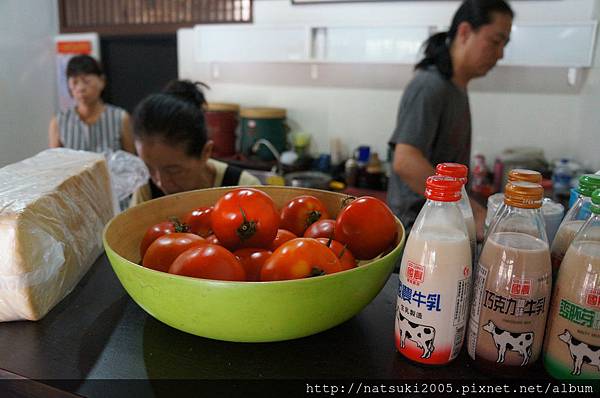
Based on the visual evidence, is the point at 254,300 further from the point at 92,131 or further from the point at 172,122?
the point at 92,131

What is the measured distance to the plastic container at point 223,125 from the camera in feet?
10.7

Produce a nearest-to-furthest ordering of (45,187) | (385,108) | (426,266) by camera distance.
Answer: (426,266), (45,187), (385,108)

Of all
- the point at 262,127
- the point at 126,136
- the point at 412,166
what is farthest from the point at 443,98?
the point at 126,136

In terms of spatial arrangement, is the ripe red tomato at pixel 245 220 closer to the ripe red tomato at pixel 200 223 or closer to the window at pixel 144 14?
the ripe red tomato at pixel 200 223

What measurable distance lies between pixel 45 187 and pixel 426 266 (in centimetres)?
67

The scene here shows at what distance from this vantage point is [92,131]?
116 inches

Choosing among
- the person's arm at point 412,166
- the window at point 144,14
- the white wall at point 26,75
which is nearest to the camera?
the person's arm at point 412,166

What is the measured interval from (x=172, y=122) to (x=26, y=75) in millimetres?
2917

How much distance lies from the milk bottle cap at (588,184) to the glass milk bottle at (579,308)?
7 centimetres

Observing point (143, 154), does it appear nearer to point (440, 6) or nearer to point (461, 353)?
point (461, 353)

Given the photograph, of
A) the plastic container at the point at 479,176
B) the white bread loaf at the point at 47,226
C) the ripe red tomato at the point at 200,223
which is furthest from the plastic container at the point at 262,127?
the ripe red tomato at the point at 200,223

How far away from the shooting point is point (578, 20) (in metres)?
2.57

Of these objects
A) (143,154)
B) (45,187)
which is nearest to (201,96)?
(143,154)

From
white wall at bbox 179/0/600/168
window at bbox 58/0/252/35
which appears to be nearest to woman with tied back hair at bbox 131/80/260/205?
white wall at bbox 179/0/600/168
